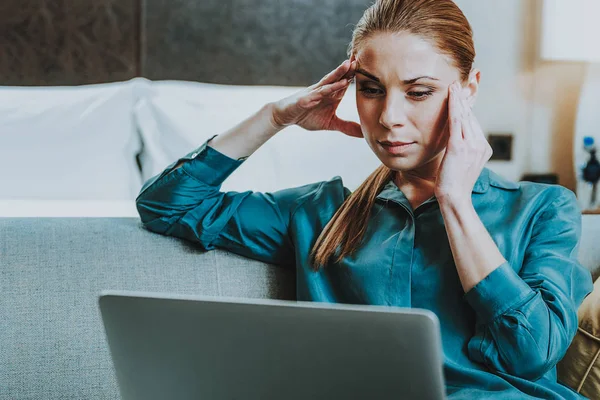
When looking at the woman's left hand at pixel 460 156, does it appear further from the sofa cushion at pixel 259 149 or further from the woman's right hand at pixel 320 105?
the sofa cushion at pixel 259 149

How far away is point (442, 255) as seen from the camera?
4.10 ft

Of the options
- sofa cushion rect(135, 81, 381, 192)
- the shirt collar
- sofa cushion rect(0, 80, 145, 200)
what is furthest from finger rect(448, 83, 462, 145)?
sofa cushion rect(0, 80, 145, 200)

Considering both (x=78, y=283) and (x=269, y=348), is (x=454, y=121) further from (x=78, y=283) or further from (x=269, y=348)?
(x=78, y=283)

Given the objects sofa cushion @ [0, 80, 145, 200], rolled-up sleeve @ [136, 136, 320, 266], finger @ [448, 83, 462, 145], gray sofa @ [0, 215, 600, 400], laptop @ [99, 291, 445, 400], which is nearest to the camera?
laptop @ [99, 291, 445, 400]

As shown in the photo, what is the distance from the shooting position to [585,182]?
2.85 meters

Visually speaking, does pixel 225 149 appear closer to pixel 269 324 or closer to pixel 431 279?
pixel 431 279

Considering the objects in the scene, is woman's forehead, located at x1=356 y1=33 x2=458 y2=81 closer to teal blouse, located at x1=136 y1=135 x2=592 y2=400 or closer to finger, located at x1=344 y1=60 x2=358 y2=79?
finger, located at x1=344 y1=60 x2=358 y2=79

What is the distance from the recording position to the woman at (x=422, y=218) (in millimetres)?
1133

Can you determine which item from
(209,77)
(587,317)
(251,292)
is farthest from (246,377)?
(209,77)

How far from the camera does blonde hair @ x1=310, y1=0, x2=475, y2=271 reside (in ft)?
4.06

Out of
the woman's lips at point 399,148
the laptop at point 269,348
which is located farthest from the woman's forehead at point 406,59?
the laptop at point 269,348

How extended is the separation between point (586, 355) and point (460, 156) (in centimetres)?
44

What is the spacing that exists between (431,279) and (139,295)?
596 mm

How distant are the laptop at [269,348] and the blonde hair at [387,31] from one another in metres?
0.56
